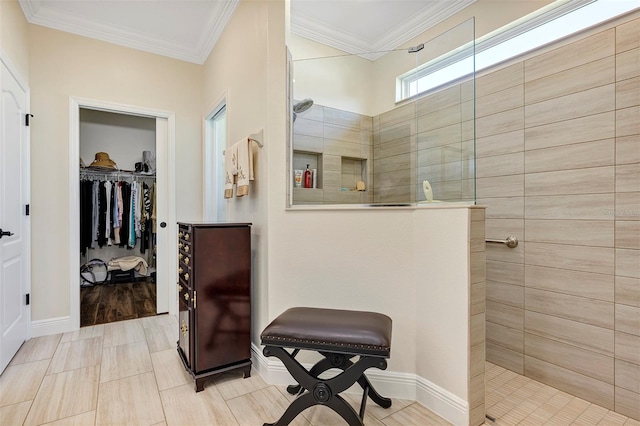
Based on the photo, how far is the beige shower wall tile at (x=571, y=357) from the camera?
1.76 meters

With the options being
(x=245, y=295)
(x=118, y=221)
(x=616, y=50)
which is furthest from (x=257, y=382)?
(x=118, y=221)

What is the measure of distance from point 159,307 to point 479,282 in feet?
10.2

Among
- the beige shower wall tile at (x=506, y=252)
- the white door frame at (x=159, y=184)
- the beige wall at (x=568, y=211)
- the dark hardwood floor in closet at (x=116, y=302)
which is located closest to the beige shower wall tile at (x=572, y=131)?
the beige wall at (x=568, y=211)

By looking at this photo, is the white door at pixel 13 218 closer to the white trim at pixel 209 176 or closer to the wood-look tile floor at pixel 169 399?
the wood-look tile floor at pixel 169 399

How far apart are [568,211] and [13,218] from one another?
12.7ft

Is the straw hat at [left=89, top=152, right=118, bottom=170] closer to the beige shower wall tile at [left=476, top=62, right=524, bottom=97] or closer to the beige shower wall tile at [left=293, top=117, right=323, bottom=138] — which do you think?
the beige shower wall tile at [left=293, top=117, right=323, bottom=138]

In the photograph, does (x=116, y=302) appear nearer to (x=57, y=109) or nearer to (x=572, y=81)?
(x=57, y=109)

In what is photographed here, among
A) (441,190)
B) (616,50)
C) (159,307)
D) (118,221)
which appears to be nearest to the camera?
(616,50)

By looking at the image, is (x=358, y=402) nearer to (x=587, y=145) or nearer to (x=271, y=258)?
(x=271, y=258)

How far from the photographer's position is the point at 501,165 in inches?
87.9

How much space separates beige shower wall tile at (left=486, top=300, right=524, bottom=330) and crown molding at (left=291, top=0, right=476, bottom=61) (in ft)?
7.64

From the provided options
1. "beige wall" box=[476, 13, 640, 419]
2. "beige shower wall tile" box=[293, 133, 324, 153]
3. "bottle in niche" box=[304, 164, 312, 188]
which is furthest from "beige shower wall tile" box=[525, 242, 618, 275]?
"beige shower wall tile" box=[293, 133, 324, 153]

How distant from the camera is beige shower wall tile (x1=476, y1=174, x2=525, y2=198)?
2136 mm

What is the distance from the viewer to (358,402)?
69.4 inches
